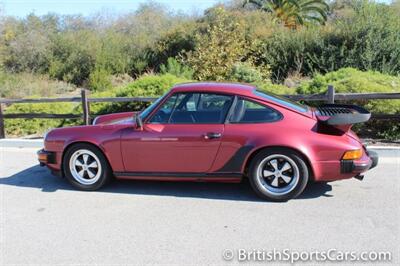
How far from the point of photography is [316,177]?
16.1 ft

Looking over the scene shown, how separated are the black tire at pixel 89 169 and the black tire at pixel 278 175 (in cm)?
186

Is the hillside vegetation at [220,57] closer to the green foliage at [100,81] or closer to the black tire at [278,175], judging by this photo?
the green foliage at [100,81]

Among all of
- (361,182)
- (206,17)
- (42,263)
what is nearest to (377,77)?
(361,182)

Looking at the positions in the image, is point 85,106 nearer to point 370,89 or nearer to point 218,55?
point 370,89

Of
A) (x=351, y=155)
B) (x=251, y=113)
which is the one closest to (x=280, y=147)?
(x=251, y=113)

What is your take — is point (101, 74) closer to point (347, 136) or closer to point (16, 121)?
point (16, 121)

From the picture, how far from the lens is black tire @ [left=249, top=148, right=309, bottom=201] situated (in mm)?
4879

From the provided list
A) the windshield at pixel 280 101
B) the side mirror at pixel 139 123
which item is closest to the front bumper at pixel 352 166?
the windshield at pixel 280 101

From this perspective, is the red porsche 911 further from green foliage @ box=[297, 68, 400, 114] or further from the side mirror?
green foliage @ box=[297, 68, 400, 114]

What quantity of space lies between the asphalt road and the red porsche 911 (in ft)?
0.93

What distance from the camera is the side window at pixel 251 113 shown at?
16.6ft

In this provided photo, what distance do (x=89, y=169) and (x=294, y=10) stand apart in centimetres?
2227

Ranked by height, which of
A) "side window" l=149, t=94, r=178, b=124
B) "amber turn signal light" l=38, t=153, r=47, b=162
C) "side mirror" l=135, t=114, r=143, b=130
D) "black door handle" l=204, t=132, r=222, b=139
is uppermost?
"side window" l=149, t=94, r=178, b=124

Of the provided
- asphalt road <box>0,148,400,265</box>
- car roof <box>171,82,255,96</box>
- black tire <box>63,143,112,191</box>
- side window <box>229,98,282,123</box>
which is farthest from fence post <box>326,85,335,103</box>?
black tire <box>63,143,112,191</box>
